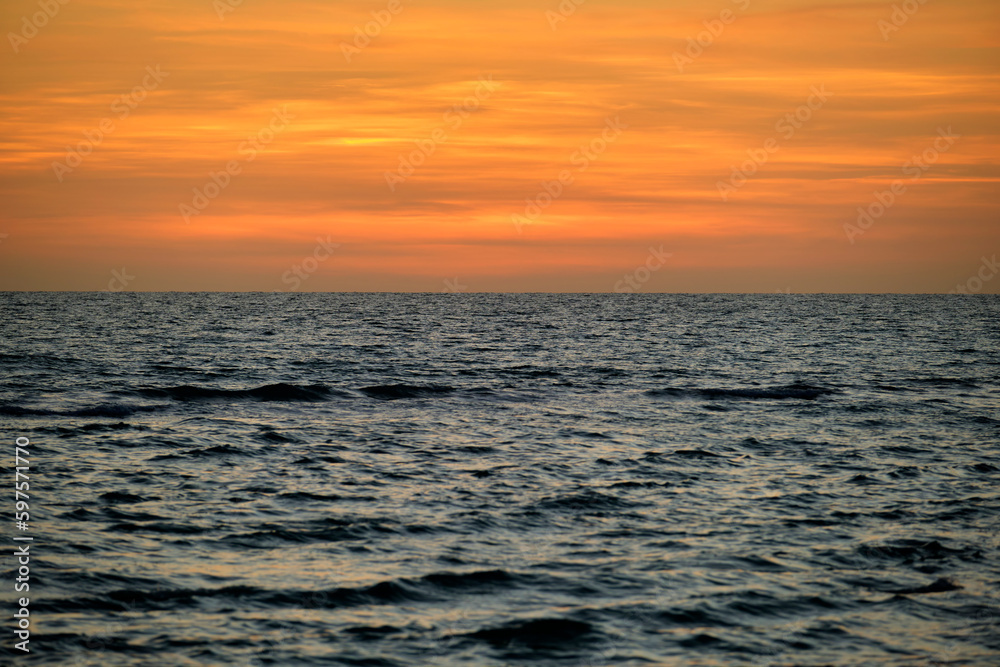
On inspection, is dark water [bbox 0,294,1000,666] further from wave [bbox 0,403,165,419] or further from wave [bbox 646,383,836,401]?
wave [bbox 646,383,836,401]

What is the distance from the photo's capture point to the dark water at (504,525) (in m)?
11.3

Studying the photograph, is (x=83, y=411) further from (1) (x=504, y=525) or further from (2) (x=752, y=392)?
(2) (x=752, y=392)

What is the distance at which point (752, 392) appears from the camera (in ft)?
129

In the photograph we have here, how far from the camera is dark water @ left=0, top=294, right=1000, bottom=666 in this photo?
11.3m

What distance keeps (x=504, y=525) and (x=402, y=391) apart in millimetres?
21935

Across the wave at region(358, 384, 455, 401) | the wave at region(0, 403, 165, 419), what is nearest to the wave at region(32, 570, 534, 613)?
the wave at region(0, 403, 165, 419)

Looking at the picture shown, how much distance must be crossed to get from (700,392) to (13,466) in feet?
89.2

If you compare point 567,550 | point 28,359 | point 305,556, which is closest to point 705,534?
point 567,550

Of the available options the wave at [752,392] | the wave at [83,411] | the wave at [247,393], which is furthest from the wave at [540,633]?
the wave at [752,392]

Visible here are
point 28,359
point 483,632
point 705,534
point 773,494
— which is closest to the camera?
point 483,632

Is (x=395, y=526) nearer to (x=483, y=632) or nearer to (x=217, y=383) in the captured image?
(x=483, y=632)

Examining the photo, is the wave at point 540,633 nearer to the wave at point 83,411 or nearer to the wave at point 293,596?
the wave at point 293,596

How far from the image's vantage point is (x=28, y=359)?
4788 centimetres

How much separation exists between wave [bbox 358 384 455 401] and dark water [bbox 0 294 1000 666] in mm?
231
